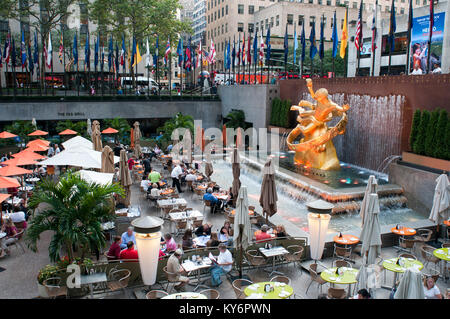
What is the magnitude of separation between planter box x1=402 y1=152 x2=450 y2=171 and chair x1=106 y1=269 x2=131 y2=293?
13.4 meters

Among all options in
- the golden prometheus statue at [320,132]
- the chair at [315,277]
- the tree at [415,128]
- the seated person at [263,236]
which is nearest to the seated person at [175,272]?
the seated person at [263,236]

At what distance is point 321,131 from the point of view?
68.1 feet

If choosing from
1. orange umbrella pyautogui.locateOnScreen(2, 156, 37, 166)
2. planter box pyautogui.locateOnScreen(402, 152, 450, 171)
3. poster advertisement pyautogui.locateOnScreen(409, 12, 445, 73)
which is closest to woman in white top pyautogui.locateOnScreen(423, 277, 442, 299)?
planter box pyautogui.locateOnScreen(402, 152, 450, 171)

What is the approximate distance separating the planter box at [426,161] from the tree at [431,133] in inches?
12.5

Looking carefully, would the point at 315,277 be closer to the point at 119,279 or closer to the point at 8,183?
the point at 119,279

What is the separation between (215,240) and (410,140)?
1144 centimetres

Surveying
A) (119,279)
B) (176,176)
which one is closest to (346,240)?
(119,279)

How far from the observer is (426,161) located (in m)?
17.4

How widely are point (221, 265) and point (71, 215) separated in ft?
13.5

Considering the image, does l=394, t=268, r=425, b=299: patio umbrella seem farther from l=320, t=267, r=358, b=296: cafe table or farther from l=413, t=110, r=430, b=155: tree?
l=413, t=110, r=430, b=155: tree

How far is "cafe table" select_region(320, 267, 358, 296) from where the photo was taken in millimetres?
9344

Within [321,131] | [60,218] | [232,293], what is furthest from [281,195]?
[60,218]

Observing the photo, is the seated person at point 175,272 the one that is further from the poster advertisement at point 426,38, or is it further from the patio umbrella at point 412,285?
the poster advertisement at point 426,38
